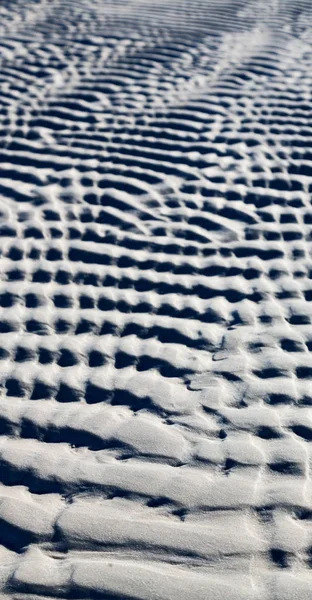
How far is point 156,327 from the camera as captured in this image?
3.41m

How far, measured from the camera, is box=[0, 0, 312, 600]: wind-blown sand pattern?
2.24 metres

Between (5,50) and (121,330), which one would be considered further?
(5,50)

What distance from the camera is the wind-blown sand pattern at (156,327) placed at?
2244mm

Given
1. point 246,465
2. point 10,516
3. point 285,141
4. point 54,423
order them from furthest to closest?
point 285,141, point 54,423, point 246,465, point 10,516

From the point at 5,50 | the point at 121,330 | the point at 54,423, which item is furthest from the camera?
the point at 5,50

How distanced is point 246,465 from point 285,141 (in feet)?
10.9

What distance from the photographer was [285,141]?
17.2 ft

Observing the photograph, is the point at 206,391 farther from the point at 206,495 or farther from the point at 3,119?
the point at 3,119

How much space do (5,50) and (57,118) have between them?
195cm

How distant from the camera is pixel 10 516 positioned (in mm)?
2381

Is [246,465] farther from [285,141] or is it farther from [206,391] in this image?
[285,141]

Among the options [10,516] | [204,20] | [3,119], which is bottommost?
[10,516]

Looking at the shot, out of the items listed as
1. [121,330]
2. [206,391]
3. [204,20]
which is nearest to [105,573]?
[206,391]

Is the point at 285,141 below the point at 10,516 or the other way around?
the other way around
